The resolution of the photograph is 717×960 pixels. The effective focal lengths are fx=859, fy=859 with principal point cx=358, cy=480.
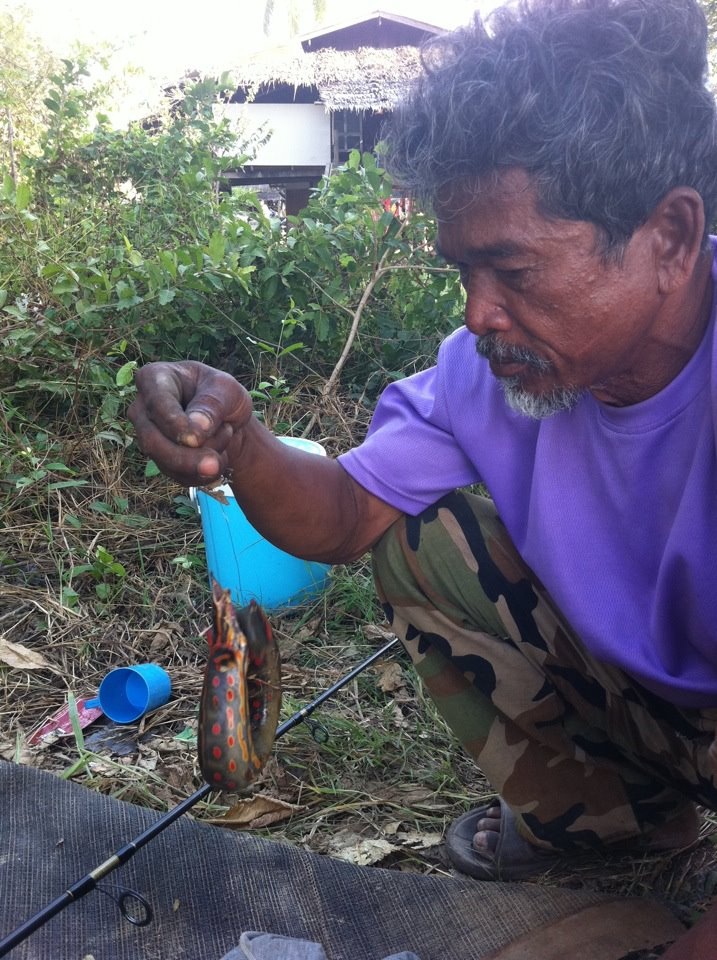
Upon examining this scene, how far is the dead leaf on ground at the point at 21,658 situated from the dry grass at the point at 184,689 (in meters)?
0.02

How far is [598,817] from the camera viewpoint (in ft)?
6.32

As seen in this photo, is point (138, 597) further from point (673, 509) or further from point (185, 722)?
point (673, 509)

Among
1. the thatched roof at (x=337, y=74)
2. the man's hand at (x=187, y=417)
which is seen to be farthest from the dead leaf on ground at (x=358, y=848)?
the thatched roof at (x=337, y=74)

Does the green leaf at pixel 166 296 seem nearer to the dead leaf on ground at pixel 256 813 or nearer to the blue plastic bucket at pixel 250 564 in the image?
the blue plastic bucket at pixel 250 564

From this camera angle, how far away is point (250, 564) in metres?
2.96

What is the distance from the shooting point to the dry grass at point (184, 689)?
7.05 feet

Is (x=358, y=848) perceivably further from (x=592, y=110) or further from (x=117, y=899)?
(x=592, y=110)

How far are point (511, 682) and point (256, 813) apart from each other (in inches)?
29.3

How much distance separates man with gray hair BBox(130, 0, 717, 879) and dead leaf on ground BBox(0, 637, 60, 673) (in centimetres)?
132

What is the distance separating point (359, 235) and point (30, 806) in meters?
2.77

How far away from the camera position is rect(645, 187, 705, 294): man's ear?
147 cm

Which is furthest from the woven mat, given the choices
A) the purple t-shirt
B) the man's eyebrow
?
the man's eyebrow

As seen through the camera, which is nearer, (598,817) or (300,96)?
(598,817)

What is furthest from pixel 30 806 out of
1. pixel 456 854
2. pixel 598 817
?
pixel 598 817
